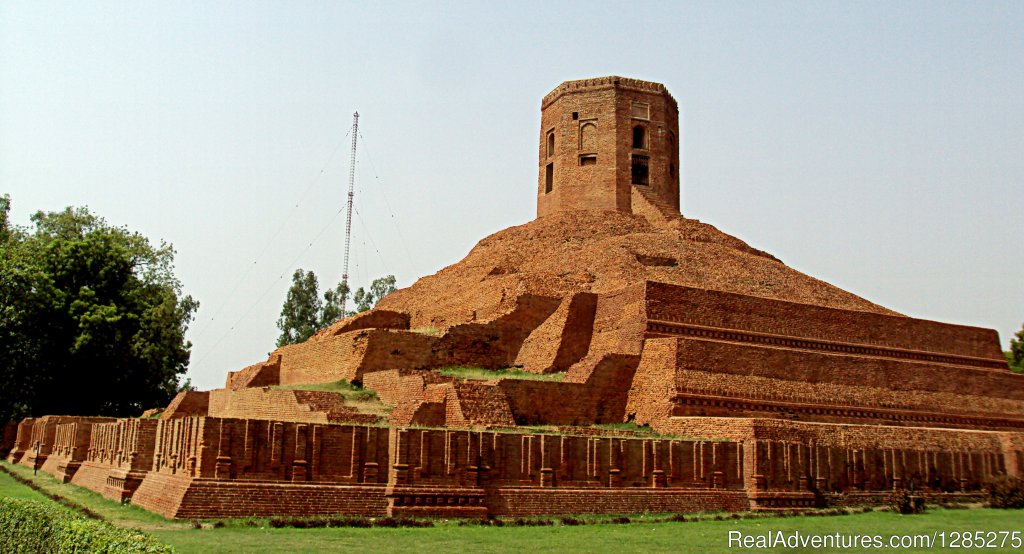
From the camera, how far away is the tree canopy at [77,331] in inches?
1217

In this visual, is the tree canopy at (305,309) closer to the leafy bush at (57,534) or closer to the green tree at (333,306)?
the green tree at (333,306)

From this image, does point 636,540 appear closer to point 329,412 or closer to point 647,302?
point 329,412

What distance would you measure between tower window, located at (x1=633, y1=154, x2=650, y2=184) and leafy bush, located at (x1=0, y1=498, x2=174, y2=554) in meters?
27.5

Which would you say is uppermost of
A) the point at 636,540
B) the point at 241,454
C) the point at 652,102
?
the point at 652,102

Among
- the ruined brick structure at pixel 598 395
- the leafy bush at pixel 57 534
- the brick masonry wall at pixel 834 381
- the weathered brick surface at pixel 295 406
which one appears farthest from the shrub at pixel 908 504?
the leafy bush at pixel 57 534

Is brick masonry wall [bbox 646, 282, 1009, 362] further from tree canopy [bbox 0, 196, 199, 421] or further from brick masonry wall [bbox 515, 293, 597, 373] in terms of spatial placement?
tree canopy [bbox 0, 196, 199, 421]

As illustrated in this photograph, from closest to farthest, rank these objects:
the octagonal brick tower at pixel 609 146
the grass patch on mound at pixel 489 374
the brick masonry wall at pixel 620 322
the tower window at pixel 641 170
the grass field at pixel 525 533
A: 1. the grass field at pixel 525 533
2. the grass patch on mound at pixel 489 374
3. the brick masonry wall at pixel 620 322
4. the octagonal brick tower at pixel 609 146
5. the tower window at pixel 641 170

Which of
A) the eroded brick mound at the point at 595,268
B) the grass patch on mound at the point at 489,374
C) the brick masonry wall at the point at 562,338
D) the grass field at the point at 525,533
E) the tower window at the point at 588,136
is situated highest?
the tower window at the point at 588,136

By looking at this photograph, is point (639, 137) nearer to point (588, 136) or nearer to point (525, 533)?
point (588, 136)

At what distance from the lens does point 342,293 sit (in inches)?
1853

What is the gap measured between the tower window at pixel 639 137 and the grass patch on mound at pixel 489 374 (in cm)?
1401

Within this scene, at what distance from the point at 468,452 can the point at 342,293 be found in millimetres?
33454

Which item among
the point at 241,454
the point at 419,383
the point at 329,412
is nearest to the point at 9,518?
the point at 241,454

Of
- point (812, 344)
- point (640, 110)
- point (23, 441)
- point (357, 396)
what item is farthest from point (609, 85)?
point (23, 441)
